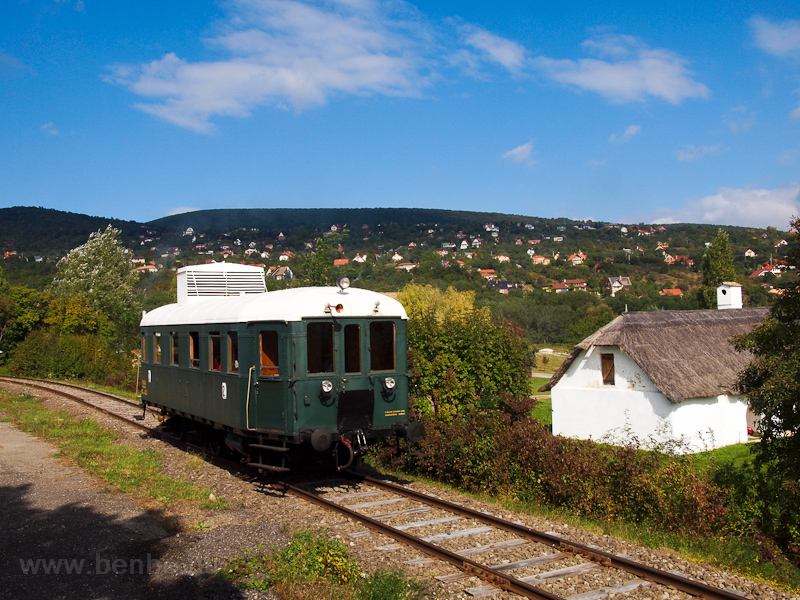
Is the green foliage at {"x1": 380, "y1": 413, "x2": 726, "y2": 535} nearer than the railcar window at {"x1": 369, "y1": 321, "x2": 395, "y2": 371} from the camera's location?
Yes

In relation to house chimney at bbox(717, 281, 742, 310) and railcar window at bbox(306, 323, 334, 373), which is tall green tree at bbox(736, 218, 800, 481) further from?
house chimney at bbox(717, 281, 742, 310)

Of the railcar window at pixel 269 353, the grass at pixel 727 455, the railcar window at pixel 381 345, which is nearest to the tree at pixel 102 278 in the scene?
the grass at pixel 727 455

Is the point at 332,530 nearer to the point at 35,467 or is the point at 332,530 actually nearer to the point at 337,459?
the point at 337,459

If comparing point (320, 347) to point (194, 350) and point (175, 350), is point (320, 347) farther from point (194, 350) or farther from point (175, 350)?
point (175, 350)

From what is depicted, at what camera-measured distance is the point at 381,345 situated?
36.0 feet

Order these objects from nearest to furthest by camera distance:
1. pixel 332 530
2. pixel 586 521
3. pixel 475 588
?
1. pixel 475 588
2. pixel 332 530
3. pixel 586 521

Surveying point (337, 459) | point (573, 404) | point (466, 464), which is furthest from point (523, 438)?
point (573, 404)

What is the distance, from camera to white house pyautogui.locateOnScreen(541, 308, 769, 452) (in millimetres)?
23328

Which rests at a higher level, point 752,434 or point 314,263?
point 314,263

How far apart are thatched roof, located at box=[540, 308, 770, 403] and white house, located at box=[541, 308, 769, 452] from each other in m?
0.04

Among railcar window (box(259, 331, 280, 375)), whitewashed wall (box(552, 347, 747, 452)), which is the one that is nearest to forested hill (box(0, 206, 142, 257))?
whitewashed wall (box(552, 347, 747, 452))

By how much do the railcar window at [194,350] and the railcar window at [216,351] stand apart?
799mm

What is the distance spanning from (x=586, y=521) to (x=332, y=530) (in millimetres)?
3943

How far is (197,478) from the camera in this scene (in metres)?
11.5
